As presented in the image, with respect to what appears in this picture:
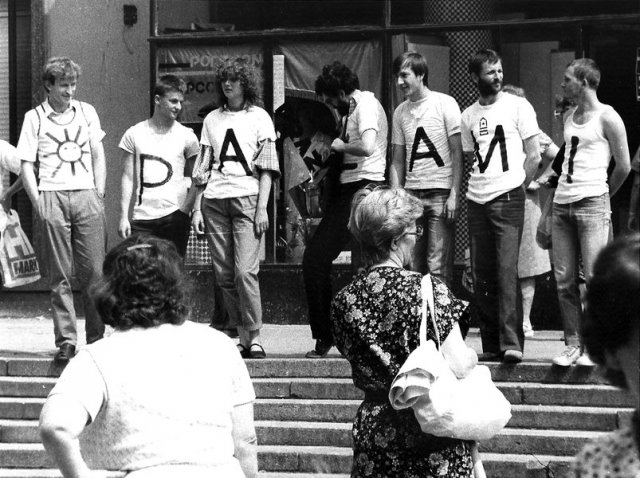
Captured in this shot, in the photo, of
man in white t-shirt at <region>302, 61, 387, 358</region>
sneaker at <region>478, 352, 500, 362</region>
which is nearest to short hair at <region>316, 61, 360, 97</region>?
man in white t-shirt at <region>302, 61, 387, 358</region>

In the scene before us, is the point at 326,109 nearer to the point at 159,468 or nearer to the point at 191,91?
the point at 191,91

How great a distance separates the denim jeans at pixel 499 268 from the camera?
8211mm

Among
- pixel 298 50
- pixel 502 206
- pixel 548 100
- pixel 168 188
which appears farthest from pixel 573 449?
pixel 298 50

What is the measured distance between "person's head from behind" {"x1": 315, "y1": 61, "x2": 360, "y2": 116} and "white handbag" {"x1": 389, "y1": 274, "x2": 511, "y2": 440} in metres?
4.55

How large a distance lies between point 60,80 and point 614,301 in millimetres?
7129

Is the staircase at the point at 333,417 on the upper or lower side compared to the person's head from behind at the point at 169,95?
lower

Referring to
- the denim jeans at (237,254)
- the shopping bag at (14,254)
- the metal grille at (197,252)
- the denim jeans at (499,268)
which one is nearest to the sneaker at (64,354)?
the shopping bag at (14,254)

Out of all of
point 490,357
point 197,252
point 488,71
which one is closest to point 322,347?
point 490,357

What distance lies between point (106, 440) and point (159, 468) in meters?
0.17

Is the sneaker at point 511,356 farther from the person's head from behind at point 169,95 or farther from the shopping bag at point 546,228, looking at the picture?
the person's head from behind at point 169,95

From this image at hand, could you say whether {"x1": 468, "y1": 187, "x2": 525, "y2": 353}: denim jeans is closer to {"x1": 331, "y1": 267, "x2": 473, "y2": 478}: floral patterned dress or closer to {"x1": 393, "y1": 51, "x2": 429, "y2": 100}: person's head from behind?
{"x1": 393, "y1": 51, "x2": 429, "y2": 100}: person's head from behind

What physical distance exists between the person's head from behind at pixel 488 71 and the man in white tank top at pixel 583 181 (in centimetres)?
48

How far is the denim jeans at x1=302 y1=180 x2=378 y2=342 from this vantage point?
28.7 ft

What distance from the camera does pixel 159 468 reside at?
3.59 meters
